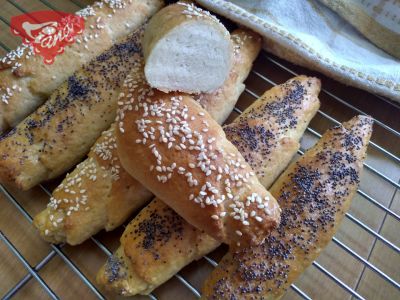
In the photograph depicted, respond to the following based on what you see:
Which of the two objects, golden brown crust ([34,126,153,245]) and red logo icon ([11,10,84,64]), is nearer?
golden brown crust ([34,126,153,245])

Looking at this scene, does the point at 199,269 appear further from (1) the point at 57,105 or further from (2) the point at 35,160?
(1) the point at 57,105

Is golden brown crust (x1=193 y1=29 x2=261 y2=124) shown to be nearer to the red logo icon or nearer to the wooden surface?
the wooden surface

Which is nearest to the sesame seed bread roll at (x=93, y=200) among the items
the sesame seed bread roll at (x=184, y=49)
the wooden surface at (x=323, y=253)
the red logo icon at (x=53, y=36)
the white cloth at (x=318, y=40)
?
the wooden surface at (x=323, y=253)

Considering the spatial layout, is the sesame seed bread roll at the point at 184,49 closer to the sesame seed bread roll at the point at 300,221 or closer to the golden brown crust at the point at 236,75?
the golden brown crust at the point at 236,75

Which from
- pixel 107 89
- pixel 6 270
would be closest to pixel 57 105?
pixel 107 89

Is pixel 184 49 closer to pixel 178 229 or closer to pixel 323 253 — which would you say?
pixel 178 229

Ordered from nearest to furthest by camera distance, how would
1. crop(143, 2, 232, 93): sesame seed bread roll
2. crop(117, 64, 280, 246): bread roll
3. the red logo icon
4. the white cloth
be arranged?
crop(117, 64, 280, 246): bread roll, crop(143, 2, 232, 93): sesame seed bread roll, the white cloth, the red logo icon

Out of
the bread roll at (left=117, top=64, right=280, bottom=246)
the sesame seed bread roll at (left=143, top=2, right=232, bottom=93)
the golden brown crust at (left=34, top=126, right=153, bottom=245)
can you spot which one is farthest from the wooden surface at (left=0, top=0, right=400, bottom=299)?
the sesame seed bread roll at (left=143, top=2, right=232, bottom=93)
